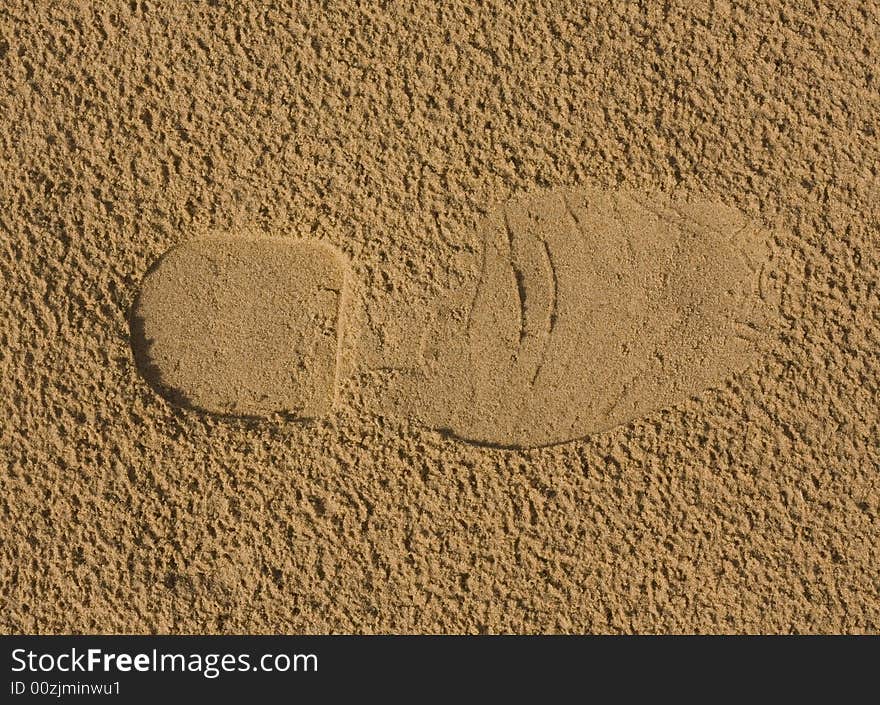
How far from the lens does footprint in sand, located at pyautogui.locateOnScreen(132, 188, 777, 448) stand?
1.15 metres

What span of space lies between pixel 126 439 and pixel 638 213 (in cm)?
87

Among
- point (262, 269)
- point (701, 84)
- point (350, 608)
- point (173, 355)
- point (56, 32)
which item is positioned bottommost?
point (350, 608)

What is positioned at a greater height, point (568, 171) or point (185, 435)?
point (568, 171)

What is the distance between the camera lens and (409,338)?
1157 millimetres

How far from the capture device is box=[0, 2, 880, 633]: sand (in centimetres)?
115

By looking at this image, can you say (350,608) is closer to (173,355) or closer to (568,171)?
(173,355)

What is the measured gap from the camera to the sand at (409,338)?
1148mm

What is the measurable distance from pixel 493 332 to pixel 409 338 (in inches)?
5.2

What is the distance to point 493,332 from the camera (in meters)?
1.15

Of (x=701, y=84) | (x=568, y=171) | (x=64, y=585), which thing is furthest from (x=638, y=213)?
(x=64, y=585)

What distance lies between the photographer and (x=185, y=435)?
1.15 m

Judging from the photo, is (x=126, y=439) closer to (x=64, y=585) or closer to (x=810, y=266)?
(x=64, y=585)

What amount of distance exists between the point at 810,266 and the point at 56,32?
1251mm

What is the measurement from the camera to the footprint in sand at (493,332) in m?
1.15
